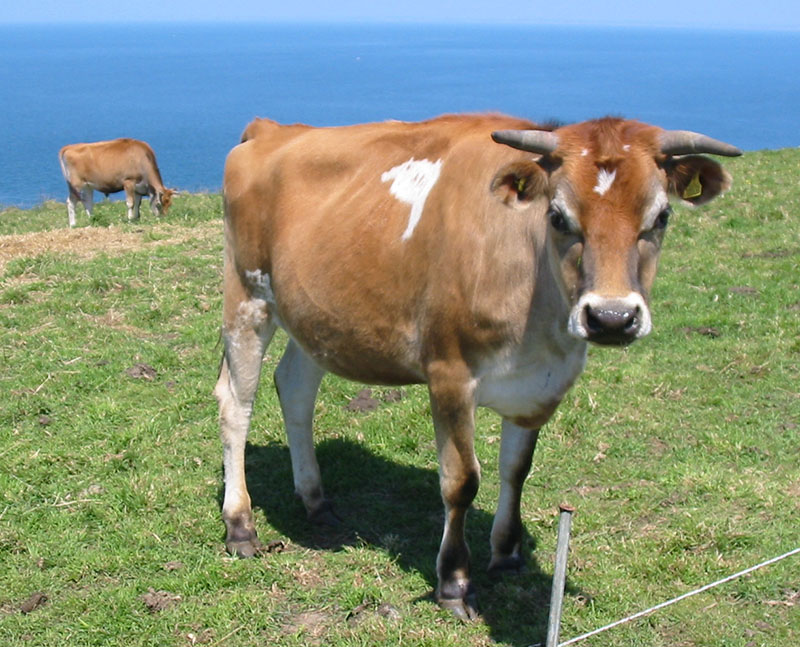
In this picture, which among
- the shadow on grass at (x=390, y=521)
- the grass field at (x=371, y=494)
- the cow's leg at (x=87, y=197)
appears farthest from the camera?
the cow's leg at (x=87, y=197)

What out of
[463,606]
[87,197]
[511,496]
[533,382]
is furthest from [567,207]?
[87,197]

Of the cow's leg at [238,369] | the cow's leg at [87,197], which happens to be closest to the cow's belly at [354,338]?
the cow's leg at [238,369]

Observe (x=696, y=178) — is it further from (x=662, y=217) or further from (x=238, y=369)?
(x=238, y=369)

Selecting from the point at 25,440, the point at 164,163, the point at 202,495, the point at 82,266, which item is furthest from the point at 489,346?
the point at 164,163

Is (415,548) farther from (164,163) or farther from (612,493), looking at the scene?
(164,163)

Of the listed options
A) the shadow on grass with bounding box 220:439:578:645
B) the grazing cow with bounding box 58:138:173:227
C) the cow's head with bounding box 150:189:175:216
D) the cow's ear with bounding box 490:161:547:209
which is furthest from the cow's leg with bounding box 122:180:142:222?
the cow's ear with bounding box 490:161:547:209

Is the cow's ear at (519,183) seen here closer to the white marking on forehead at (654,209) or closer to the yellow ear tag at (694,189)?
the white marking on forehead at (654,209)

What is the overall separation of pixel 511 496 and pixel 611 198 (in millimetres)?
2098

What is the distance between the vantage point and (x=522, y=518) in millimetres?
5973

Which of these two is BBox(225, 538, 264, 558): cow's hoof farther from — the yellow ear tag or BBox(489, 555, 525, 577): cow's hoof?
the yellow ear tag

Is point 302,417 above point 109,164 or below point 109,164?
above

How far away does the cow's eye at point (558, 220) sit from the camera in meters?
4.11

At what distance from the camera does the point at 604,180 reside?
13.0ft

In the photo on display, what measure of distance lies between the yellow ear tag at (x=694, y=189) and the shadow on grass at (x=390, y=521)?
2232 millimetres
